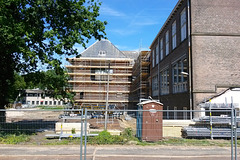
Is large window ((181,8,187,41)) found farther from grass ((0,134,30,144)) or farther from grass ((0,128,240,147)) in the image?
grass ((0,134,30,144))

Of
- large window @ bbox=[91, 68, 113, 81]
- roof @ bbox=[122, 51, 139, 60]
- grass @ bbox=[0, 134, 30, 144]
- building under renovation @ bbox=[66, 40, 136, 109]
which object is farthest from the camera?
roof @ bbox=[122, 51, 139, 60]

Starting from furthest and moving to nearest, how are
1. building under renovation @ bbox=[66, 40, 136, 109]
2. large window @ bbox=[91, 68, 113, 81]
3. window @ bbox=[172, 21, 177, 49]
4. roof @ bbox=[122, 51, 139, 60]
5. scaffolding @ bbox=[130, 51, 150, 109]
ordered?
roof @ bbox=[122, 51, 139, 60] < large window @ bbox=[91, 68, 113, 81] < building under renovation @ bbox=[66, 40, 136, 109] < scaffolding @ bbox=[130, 51, 150, 109] < window @ bbox=[172, 21, 177, 49]

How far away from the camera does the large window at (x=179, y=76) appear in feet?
57.9

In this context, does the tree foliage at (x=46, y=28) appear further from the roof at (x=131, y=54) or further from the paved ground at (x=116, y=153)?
the roof at (x=131, y=54)

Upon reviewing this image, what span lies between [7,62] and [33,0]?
3949 mm

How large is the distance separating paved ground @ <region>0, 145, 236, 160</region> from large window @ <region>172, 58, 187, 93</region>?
9.00 m

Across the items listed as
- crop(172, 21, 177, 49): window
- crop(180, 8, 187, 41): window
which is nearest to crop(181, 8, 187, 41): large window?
crop(180, 8, 187, 41): window

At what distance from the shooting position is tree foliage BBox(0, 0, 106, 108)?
1045cm

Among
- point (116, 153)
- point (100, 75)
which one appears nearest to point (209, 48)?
point (116, 153)

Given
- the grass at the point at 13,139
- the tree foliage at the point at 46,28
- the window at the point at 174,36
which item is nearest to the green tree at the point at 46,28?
the tree foliage at the point at 46,28

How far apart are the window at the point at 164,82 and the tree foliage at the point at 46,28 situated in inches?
482

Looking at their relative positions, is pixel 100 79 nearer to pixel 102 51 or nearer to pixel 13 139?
pixel 102 51

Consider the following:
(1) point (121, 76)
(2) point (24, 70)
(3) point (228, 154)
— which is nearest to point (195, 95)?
(3) point (228, 154)

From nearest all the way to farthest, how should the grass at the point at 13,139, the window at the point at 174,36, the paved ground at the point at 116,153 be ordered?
the paved ground at the point at 116,153 < the grass at the point at 13,139 < the window at the point at 174,36
